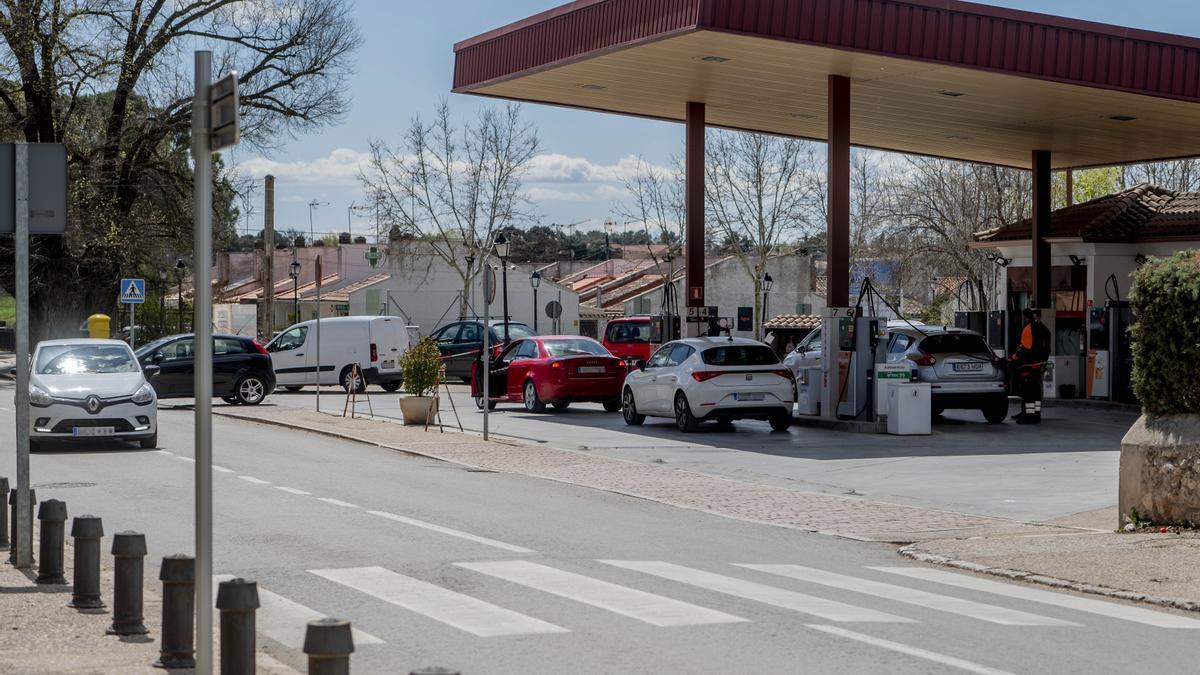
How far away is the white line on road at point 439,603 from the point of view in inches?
317

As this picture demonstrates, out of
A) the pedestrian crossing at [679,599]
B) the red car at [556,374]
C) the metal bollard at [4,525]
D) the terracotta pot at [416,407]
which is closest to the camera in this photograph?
the pedestrian crossing at [679,599]

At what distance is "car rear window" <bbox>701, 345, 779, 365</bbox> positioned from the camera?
23203 mm

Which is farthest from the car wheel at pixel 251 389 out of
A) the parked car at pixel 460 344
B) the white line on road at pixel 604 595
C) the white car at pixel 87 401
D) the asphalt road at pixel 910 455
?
the white line on road at pixel 604 595

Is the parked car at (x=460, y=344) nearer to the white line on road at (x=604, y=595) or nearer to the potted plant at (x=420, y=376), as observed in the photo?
the potted plant at (x=420, y=376)

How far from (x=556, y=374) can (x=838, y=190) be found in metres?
6.44

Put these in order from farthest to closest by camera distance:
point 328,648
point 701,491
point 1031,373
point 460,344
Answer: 1. point 460,344
2. point 1031,373
3. point 701,491
4. point 328,648

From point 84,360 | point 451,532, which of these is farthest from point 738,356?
point 451,532

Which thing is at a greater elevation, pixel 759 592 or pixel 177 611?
pixel 177 611

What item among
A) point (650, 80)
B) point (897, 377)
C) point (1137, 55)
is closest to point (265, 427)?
point (650, 80)

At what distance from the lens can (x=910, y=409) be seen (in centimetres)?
2312

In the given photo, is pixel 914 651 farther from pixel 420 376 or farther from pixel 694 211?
pixel 694 211

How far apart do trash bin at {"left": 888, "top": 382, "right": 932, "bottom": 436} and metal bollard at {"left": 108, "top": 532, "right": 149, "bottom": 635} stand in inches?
665

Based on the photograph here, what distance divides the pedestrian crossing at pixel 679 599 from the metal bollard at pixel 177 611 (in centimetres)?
88

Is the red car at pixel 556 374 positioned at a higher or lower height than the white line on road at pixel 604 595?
higher
